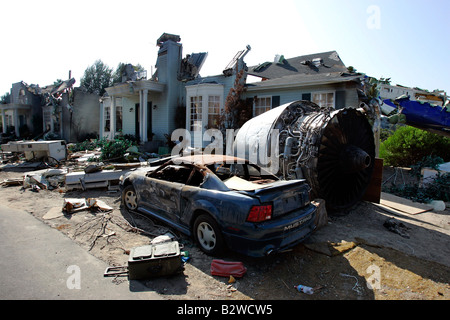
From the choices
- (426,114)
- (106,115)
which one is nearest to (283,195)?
(426,114)

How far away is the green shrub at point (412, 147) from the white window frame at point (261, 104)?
5.36 metres

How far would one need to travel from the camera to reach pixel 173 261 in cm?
346

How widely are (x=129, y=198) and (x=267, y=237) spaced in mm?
3683

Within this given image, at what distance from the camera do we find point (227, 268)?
3.59 metres

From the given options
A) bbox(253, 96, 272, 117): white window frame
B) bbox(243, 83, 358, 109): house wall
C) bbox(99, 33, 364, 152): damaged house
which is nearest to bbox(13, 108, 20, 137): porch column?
bbox(99, 33, 364, 152): damaged house

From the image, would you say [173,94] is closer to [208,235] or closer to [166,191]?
[166,191]

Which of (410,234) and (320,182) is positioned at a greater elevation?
(320,182)

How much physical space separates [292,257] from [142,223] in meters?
3.01

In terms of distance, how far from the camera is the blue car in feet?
11.6

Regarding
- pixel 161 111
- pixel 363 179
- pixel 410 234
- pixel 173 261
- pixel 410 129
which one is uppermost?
pixel 161 111

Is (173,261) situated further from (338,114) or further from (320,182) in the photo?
(338,114)

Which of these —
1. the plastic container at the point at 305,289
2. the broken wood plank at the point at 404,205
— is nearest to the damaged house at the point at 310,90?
the broken wood plank at the point at 404,205

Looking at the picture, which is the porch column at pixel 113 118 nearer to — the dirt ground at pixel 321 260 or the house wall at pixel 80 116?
the house wall at pixel 80 116
